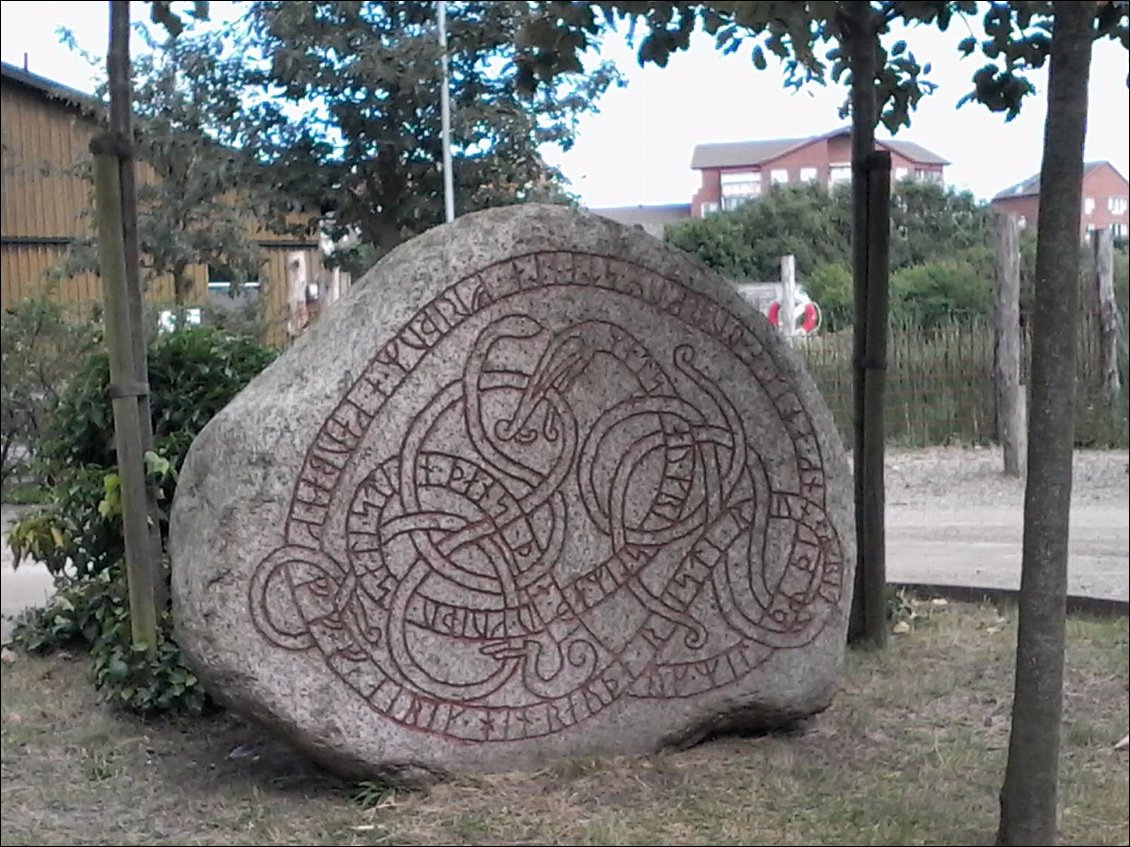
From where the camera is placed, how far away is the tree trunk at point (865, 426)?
194 inches

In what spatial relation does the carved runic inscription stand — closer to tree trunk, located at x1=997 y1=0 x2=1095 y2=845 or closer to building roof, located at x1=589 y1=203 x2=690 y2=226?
tree trunk, located at x1=997 y1=0 x2=1095 y2=845

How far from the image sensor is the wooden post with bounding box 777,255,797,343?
10.7 m

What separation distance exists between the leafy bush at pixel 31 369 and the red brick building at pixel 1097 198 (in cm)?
446

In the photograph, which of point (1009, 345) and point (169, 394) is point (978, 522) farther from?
point (169, 394)

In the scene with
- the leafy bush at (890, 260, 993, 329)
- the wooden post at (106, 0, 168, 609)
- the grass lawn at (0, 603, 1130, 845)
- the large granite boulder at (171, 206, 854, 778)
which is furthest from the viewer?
the leafy bush at (890, 260, 993, 329)

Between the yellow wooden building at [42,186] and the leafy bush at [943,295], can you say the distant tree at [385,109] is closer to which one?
the yellow wooden building at [42,186]

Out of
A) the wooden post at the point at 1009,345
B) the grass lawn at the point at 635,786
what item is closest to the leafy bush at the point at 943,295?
the wooden post at the point at 1009,345

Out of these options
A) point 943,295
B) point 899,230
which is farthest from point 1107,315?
point 899,230

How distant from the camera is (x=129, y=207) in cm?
451

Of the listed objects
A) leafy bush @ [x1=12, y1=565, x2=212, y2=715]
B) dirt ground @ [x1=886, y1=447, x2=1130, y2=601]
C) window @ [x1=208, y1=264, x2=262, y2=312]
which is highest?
window @ [x1=208, y1=264, x2=262, y2=312]

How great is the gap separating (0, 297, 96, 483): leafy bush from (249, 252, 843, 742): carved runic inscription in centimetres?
286

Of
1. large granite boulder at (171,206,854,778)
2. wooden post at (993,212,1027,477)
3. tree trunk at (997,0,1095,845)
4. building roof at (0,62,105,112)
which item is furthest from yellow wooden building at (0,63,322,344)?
wooden post at (993,212,1027,477)

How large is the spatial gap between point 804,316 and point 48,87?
23.1 ft

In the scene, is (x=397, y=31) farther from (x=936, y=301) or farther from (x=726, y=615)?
(x=726, y=615)
